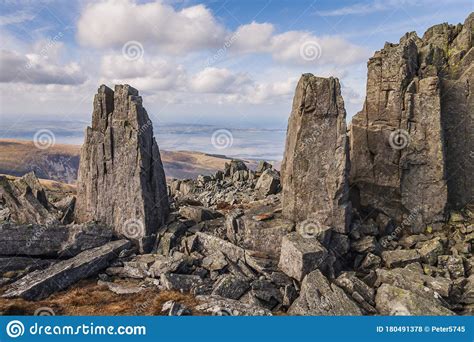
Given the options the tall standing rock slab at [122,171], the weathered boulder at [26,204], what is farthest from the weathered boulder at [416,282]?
the weathered boulder at [26,204]

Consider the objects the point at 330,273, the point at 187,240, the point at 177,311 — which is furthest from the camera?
the point at 187,240

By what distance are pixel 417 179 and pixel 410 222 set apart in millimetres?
3649

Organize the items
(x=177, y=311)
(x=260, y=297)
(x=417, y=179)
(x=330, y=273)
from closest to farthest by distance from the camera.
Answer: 1. (x=177, y=311)
2. (x=260, y=297)
3. (x=330, y=273)
4. (x=417, y=179)

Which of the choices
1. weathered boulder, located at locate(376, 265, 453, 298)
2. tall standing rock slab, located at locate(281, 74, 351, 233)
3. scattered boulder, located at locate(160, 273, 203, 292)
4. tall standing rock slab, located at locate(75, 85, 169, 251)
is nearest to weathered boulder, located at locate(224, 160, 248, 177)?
tall standing rock slab, located at locate(75, 85, 169, 251)

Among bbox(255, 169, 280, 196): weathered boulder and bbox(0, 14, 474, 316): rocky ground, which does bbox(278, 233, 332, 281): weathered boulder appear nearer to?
bbox(0, 14, 474, 316): rocky ground

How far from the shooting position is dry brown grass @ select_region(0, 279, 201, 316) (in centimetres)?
2080

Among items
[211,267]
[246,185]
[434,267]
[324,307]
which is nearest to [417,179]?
Result: [434,267]

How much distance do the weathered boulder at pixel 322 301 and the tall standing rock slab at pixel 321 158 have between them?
23.6ft

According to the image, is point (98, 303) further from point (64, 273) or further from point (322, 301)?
point (322, 301)

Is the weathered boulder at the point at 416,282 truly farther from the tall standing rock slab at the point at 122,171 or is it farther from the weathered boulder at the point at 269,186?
the weathered boulder at the point at 269,186

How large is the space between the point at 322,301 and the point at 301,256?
11.4 ft

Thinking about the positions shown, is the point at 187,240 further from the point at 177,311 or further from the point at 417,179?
the point at 417,179

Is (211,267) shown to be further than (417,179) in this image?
No

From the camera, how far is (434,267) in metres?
25.1
